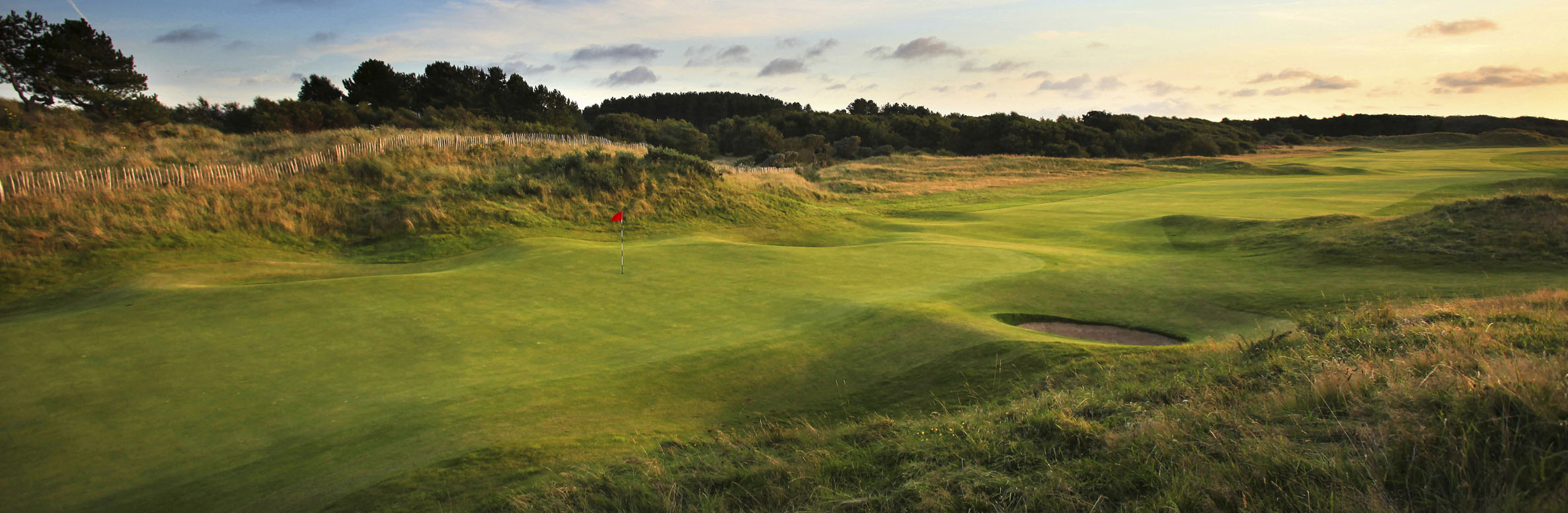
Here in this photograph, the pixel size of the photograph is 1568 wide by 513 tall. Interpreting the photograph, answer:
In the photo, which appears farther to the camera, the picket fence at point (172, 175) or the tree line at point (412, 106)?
the tree line at point (412, 106)

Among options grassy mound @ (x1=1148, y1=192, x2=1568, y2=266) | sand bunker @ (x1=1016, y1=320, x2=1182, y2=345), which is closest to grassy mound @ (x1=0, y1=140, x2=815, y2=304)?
sand bunker @ (x1=1016, y1=320, x2=1182, y2=345)

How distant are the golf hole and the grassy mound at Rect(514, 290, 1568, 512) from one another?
351cm

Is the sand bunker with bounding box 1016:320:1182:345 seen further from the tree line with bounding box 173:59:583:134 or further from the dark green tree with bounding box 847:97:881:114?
the dark green tree with bounding box 847:97:881:114

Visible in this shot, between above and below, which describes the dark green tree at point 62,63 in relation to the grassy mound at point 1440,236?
above

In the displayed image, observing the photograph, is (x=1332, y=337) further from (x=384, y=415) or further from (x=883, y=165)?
(x=883, y=165)

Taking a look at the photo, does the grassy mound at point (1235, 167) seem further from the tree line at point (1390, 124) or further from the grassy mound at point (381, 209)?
the tree line at point (1390, 124)

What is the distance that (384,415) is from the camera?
7.14 m

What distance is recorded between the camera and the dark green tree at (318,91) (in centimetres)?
6109

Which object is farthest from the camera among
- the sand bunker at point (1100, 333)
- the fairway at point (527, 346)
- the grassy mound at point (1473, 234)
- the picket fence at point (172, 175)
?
the picket fence at point (172, 175)

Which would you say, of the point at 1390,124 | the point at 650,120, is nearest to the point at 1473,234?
the point at 650,120

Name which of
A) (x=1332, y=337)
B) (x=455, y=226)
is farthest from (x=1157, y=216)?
(x=455, y=226)

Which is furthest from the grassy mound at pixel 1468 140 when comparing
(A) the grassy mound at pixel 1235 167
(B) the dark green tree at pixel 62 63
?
(B) the dark green tree at pixel 62 63

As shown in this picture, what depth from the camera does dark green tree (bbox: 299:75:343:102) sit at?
61.1 metres

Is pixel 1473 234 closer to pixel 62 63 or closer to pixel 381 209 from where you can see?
pixel 381 209
